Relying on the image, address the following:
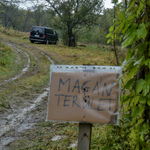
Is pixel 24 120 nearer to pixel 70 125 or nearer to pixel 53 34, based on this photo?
pixel 70 125

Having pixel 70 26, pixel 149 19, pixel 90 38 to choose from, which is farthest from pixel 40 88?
pixel 90 38

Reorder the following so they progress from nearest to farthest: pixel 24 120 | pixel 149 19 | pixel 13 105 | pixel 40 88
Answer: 1. pixel 149 19
2. pixel 24 120
3. pixel 13 105
4. pixel 40 88

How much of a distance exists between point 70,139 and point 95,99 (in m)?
1.75

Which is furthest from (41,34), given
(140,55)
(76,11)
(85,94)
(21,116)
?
(140,55)

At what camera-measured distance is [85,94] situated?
194 cm

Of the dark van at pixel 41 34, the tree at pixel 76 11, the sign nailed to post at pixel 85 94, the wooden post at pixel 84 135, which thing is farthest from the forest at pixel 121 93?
the tree at pixel 76 11

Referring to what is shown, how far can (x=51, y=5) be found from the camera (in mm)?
22016

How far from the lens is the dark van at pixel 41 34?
2092 centimetres

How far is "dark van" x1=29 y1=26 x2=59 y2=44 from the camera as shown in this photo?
20.9 metres

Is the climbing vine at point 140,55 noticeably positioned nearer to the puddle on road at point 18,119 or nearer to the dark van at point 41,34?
the puddle on road at point 18,119

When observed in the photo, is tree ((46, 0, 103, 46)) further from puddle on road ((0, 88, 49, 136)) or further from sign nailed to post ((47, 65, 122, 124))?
→ sign nailed to post ((47, 65, 122, 124))

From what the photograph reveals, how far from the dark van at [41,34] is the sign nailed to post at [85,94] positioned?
19.7m

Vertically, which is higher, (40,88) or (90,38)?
(90,38)

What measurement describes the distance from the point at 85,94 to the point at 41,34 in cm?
2009
